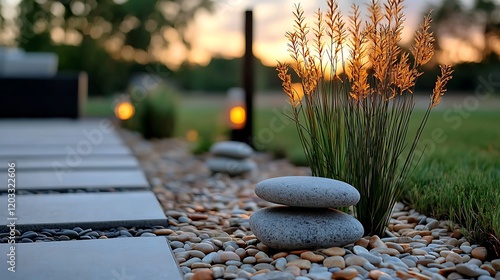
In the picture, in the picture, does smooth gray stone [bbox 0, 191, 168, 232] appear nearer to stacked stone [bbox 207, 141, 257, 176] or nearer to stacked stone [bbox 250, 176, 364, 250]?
stacked stone [bbox 250, 176, 364, 250]

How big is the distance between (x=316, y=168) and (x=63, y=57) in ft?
45.1

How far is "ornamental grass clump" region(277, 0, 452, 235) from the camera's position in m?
2.17

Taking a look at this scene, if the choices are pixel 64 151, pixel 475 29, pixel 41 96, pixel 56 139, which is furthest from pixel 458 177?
pixel 475 29

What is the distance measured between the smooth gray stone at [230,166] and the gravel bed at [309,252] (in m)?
0.78

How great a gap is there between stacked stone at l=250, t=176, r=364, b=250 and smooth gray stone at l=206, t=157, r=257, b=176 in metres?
1.93

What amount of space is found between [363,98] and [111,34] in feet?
46.4

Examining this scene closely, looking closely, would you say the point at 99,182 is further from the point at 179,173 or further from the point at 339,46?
the point at 339,46

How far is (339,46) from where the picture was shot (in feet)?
7.48

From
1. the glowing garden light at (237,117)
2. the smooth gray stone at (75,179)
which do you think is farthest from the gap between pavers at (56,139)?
the smooth gray stone at (75,179)

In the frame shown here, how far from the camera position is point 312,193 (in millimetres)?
2057

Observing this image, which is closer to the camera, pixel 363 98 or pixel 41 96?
pixel 363 98

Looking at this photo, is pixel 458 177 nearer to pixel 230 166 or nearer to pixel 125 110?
pixel 230 166

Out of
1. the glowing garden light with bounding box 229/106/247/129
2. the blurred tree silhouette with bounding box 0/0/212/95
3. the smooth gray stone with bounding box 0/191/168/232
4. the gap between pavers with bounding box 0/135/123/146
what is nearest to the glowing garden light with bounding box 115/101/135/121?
the gap between pavers with bounding box 0/135/123/146

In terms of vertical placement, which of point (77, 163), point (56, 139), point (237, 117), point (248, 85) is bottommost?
point (56, 139)
